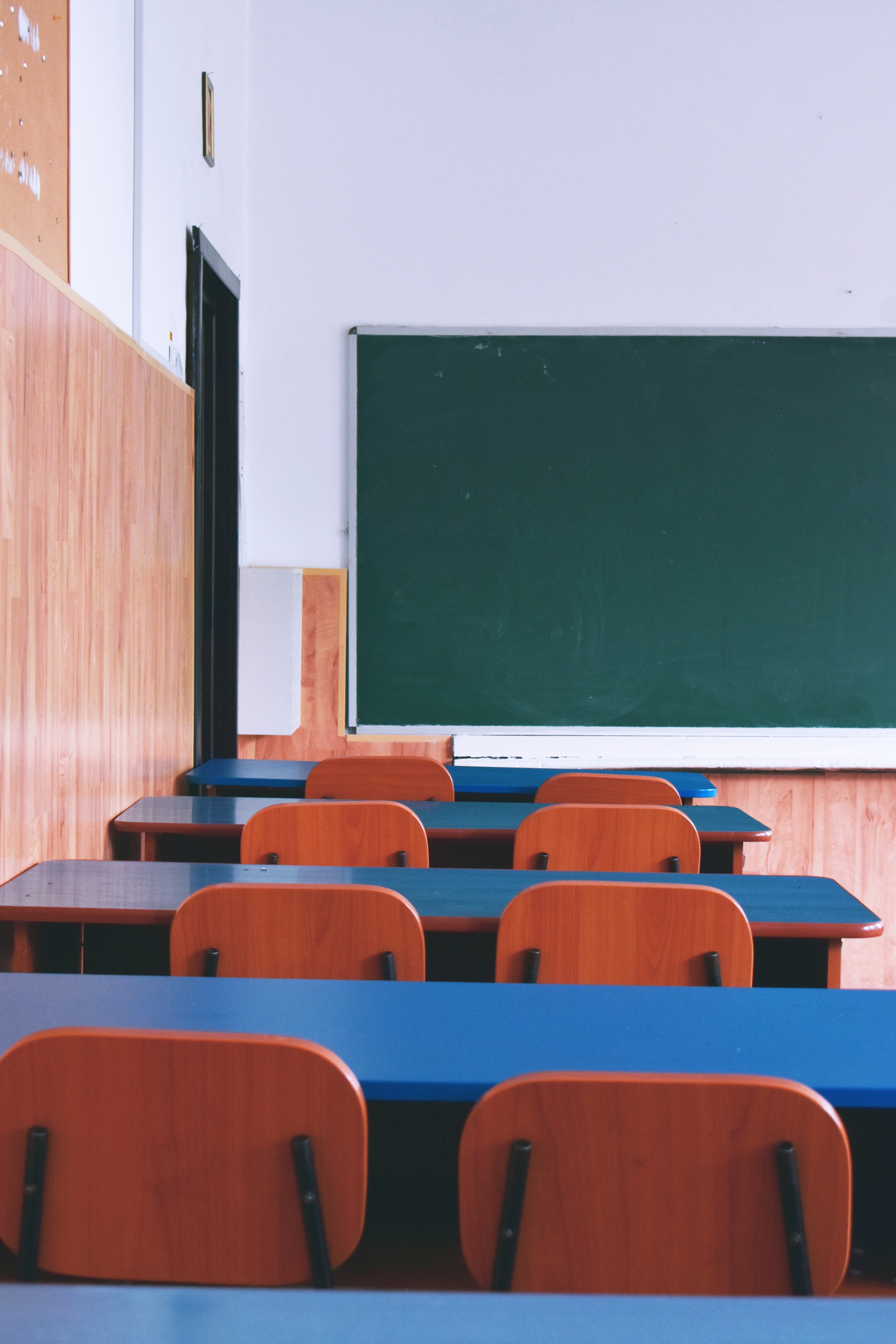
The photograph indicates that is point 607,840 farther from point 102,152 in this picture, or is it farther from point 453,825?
point 102,152

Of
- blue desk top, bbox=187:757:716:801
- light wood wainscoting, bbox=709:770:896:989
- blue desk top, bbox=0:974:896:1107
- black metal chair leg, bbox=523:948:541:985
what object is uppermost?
blue desk top, bbox=187:757:716:801

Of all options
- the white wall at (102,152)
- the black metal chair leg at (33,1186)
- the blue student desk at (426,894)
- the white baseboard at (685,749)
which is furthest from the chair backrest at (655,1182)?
the white baseboard at (685,749)

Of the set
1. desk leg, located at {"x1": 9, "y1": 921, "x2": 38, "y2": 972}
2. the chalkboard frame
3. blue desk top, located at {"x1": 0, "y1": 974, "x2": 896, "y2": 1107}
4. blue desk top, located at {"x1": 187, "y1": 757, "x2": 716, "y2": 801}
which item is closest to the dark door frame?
blue desk top, located at {"x1": 187, "y1": 757, "x2": 716, "y2": 801}

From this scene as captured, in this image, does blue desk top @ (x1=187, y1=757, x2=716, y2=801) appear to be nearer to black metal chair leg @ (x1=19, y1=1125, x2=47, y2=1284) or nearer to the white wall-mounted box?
the white wall-mounted box

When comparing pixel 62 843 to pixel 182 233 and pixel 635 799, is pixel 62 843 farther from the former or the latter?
pixel 182 233

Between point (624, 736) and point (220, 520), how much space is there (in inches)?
77.3

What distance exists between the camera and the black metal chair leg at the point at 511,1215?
110cm

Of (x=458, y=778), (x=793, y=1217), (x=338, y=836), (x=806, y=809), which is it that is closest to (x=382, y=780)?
(x=458, y=778)

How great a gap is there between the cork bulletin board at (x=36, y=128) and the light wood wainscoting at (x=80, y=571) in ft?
0.35

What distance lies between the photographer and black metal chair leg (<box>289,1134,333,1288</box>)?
114cm

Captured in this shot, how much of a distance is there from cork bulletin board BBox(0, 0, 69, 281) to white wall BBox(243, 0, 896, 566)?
91.9 inches

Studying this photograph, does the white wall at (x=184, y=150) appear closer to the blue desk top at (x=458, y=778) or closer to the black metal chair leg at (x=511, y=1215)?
the blue desk top at (x=458, y=778)

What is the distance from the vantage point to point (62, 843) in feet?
8.54

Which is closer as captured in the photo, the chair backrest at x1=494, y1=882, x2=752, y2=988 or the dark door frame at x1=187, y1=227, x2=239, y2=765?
the chair backrest at x1=494, y1=882, x2=752, y2=988
